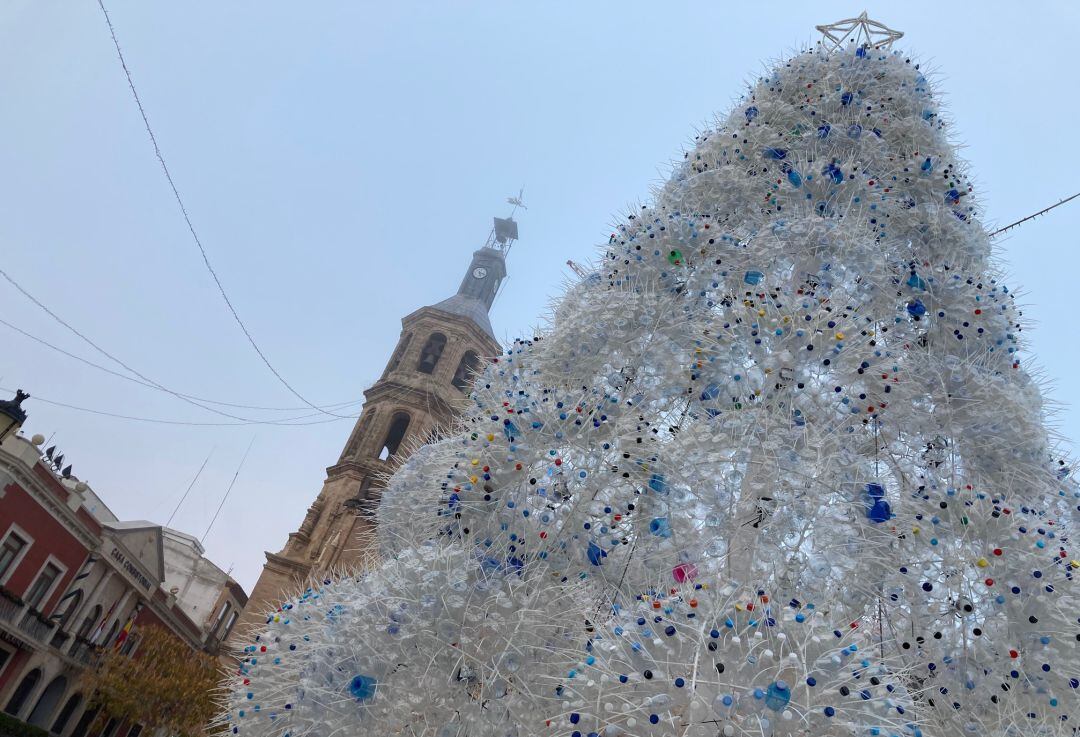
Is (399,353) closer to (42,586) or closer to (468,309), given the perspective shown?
(468,309)

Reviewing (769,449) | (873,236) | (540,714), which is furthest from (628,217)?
(540,714)

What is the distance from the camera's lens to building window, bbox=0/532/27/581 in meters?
18.8

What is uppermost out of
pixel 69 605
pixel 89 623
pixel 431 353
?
pixel 431 353

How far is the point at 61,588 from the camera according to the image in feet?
70.7

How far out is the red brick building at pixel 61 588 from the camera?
19031mm

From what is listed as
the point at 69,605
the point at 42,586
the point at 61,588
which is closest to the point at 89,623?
the point at 69,605

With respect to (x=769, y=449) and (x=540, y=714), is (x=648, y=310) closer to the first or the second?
(x=769, y=449)

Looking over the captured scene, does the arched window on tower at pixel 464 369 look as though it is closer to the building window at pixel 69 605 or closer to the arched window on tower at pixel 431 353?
the arched window on tower at pixel 431 353

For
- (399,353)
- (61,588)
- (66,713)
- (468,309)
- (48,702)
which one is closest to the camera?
(61,588)

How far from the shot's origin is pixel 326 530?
25328 mm

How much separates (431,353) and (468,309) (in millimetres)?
3337

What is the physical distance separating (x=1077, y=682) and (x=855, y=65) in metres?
6.15

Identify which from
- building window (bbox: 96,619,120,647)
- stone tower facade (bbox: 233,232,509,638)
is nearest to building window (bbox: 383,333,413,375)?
stone tower facade (bbox: 233,232,509,638)

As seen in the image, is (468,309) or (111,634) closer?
(111,634)
